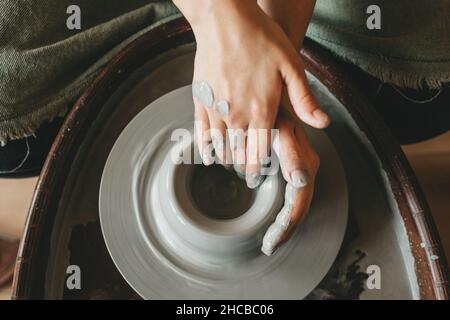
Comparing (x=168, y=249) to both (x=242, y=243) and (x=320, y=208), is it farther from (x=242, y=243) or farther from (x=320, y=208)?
(x=320, y=208)

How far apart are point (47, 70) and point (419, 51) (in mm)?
958

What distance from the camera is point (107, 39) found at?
1287mm

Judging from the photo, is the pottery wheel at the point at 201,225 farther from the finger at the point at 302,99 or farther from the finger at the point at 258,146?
the finger at the point at 302,99

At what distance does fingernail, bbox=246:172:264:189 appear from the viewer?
0.94 metres

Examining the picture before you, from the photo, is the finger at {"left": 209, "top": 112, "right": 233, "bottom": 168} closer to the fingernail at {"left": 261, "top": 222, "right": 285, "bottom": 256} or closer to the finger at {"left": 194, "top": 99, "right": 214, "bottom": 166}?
the finger at {"left": 194, "top": 99, "right": 214, "bottom": 166}

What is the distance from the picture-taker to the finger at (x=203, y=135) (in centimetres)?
94

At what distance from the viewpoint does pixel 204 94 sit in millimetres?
915

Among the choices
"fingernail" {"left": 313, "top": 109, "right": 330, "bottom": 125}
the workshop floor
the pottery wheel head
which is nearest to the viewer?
"fingernail" {"left": 313, "top": 109, "right": 330, "bottom": 125}

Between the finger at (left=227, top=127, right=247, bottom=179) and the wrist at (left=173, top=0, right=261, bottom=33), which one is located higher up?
the wrist at (left=173, top=0, right=261, bottom=33)

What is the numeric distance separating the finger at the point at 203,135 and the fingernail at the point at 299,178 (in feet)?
0.55

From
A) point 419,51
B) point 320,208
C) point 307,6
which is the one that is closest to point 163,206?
point 320,208

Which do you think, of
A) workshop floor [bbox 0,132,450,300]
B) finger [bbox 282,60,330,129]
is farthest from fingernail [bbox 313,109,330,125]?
workshop floor [bbox 0,132,450,300]

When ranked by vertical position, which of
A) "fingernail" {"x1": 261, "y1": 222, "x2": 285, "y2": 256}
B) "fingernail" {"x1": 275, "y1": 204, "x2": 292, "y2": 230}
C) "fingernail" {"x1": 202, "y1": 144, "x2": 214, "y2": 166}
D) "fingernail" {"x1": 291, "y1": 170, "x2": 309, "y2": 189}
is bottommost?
"fingernail" {"x1": 261, "y1": 222, "x2": 285, "y2": 256}

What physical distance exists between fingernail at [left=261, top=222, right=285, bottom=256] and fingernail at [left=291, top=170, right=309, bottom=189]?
0.10 meters
